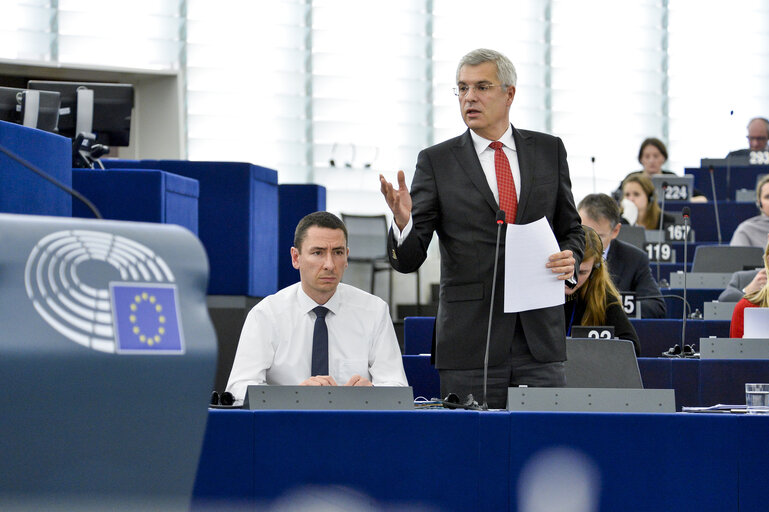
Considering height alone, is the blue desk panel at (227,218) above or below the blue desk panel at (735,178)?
below

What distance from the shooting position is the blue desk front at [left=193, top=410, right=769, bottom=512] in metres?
2.10

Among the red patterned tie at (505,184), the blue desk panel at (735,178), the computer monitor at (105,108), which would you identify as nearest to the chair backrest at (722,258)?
the computer monitor at (105,108)

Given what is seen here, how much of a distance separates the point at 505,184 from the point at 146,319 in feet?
5.76

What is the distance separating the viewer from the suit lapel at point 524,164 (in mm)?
2846

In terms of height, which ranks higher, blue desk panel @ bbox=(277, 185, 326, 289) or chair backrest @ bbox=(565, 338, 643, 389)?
blue desk panel @ bbox=(277, 185, 326, 289)

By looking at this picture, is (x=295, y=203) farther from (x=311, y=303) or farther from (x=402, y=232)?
(x=402, y=232)

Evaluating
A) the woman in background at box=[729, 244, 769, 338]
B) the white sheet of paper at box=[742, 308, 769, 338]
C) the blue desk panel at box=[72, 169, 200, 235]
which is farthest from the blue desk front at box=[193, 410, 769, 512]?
the blue desk panel at box=[72, 169, 200, 235]

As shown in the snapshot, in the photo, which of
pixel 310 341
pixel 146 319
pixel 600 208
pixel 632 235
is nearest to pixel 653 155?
pixel 632 235

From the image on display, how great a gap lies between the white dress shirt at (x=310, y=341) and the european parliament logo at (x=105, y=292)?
1781mm

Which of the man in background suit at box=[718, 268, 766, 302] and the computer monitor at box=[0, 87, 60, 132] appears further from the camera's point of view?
the man in background suit at box=[718, 268, 766, 302]

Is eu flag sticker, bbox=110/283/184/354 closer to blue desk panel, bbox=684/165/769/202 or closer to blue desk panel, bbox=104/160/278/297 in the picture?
blue desk panel, bbox=104/160/278/297

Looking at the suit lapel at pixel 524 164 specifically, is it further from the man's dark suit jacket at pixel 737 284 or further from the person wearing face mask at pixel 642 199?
the person wearing face mask at pixel 642 199

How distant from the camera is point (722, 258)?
673 cm

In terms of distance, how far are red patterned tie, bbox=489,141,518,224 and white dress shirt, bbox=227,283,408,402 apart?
53 centimetres
